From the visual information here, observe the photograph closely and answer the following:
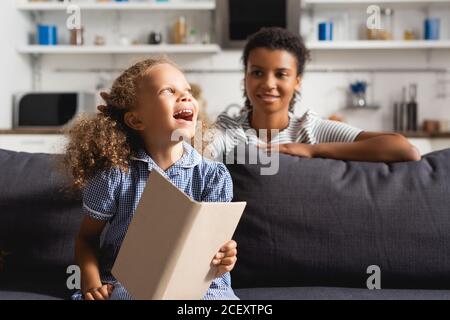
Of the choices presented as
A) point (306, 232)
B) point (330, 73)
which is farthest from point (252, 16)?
point (306, 232)

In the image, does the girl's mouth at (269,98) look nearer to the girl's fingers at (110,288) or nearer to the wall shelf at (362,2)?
the girl's fingers at (110,288)

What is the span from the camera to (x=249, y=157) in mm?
1447

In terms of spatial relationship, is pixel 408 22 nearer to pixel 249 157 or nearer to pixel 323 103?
pixel 323 103

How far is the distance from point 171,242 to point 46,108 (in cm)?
329

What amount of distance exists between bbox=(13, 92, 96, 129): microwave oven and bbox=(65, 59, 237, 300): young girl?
9.08 ft

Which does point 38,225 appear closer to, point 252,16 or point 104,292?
point 104,292

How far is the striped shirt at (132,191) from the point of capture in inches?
49.2

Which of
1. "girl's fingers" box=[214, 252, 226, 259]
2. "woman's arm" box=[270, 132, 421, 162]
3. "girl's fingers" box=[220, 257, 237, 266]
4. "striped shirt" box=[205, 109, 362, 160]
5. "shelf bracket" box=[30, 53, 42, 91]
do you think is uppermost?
"shelf bracket" box=[30, 53, 42, 91]

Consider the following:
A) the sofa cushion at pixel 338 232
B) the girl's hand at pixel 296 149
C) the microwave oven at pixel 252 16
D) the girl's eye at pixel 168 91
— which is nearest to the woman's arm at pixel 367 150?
the girl's hand at pixel 296 149

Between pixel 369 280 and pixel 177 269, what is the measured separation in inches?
23.0

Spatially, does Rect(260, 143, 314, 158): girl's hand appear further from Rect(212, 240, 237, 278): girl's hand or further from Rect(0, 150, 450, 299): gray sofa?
Rect(212, 240, 237, 278): girl's hand

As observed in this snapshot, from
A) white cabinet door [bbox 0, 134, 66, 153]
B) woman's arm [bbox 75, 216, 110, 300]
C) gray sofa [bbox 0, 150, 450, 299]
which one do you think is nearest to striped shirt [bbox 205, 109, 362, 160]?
gray sofa [bbox 0, 150, 450, 299]

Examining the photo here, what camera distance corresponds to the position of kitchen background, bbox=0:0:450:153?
4238 millimetres

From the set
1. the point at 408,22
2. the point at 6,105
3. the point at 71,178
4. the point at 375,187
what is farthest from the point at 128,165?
the point at 408,22
